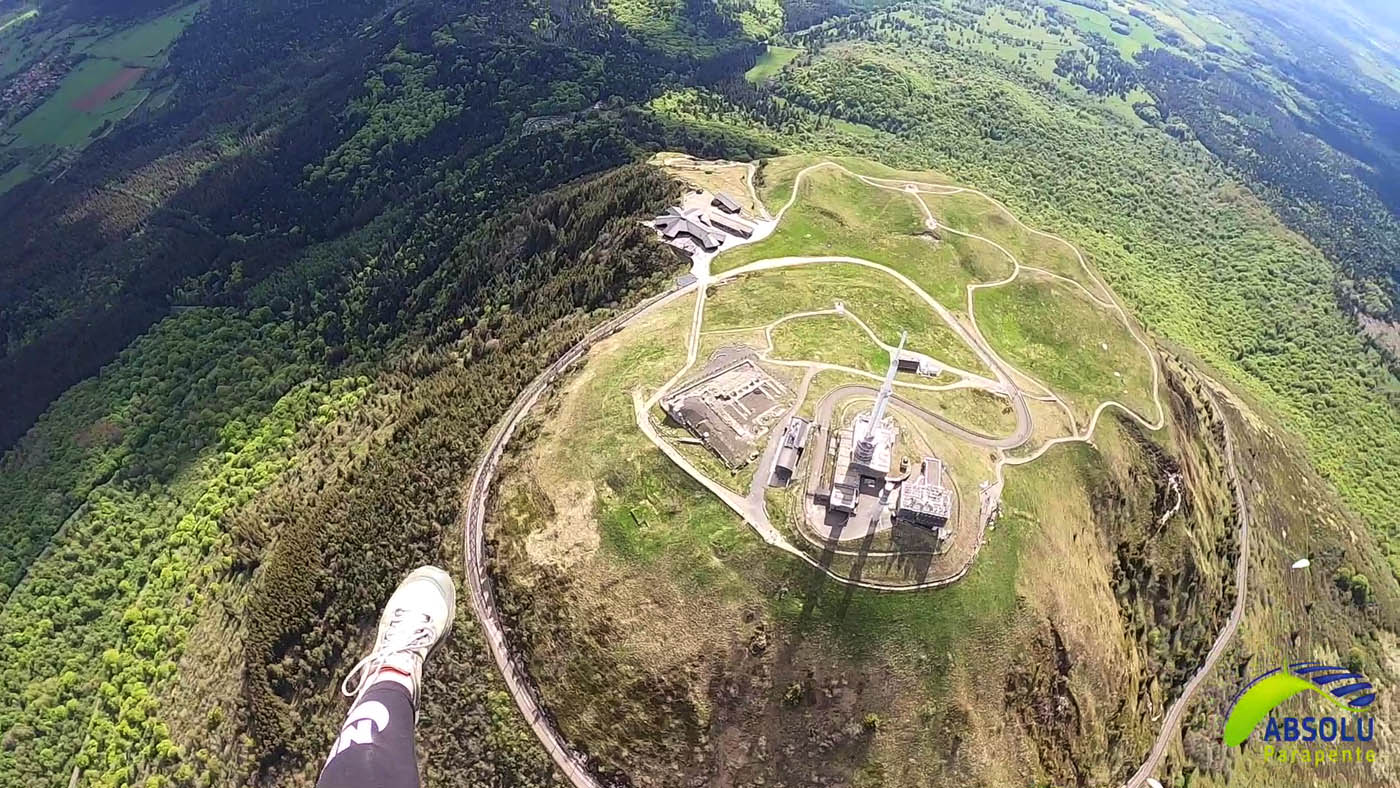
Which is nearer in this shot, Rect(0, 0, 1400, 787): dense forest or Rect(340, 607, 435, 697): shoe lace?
Rect(340, 607, 435, 697): shoe lace

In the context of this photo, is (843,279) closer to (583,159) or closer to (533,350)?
(533,350)

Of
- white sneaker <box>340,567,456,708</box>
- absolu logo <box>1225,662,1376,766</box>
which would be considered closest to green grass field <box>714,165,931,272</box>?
white sneaker <box>340,567,456,708</box>

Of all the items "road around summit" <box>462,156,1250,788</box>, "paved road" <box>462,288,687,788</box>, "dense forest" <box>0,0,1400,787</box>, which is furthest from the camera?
"dense forest" <box>0,0,1400,787</box>

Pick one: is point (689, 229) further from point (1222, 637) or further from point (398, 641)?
point (1222, 637)

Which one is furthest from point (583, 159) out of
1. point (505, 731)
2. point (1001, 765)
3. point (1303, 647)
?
point (1303, 647)

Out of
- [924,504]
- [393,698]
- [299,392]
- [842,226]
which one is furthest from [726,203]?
[393,698]

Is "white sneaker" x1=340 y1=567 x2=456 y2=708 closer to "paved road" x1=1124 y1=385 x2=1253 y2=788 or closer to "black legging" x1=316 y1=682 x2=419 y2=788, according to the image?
"black legging" x1=316 y1=682 x2=419 y2=788
